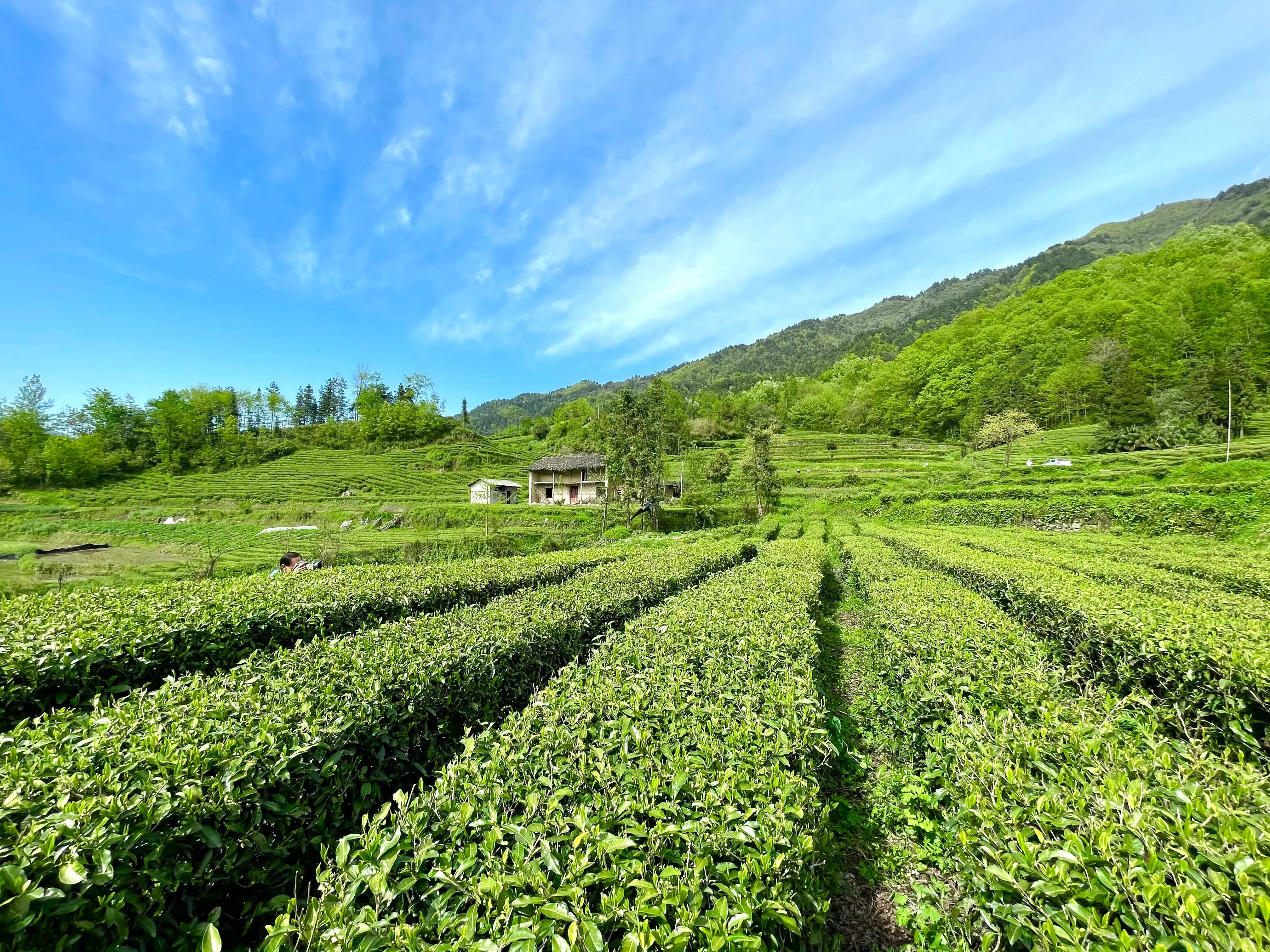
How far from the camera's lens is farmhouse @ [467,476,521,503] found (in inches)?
1866

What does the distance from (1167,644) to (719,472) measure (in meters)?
40.7

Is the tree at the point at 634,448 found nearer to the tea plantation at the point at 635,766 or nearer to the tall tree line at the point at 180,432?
the tea plantation at the point at 635,766

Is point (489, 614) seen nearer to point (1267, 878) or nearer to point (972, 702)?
point (972, 702)

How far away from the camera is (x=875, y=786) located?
4.68 meters

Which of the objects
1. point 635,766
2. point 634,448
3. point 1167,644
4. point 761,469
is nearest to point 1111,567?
point 1167,644

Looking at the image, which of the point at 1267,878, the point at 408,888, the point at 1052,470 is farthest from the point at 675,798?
the point at 1052,470

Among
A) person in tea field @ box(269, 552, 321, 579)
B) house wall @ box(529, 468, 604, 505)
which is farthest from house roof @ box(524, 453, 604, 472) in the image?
person in tea field @ box(269, 552, 321, 579)

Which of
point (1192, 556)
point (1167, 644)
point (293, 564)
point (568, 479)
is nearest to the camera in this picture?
point (1167, 644)

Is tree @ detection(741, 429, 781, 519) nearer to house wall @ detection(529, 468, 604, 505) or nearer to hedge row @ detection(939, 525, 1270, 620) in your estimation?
house wall @ detection(529, 468, 604, 505)

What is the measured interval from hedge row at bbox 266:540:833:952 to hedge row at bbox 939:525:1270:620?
7.24m

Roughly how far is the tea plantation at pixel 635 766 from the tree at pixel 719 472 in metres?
35.6

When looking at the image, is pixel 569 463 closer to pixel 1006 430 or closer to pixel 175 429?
pixel 1006 430

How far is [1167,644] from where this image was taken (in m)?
4.68

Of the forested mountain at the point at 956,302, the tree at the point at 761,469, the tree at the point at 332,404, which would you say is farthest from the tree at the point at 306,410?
the tree at the point at 761,469
